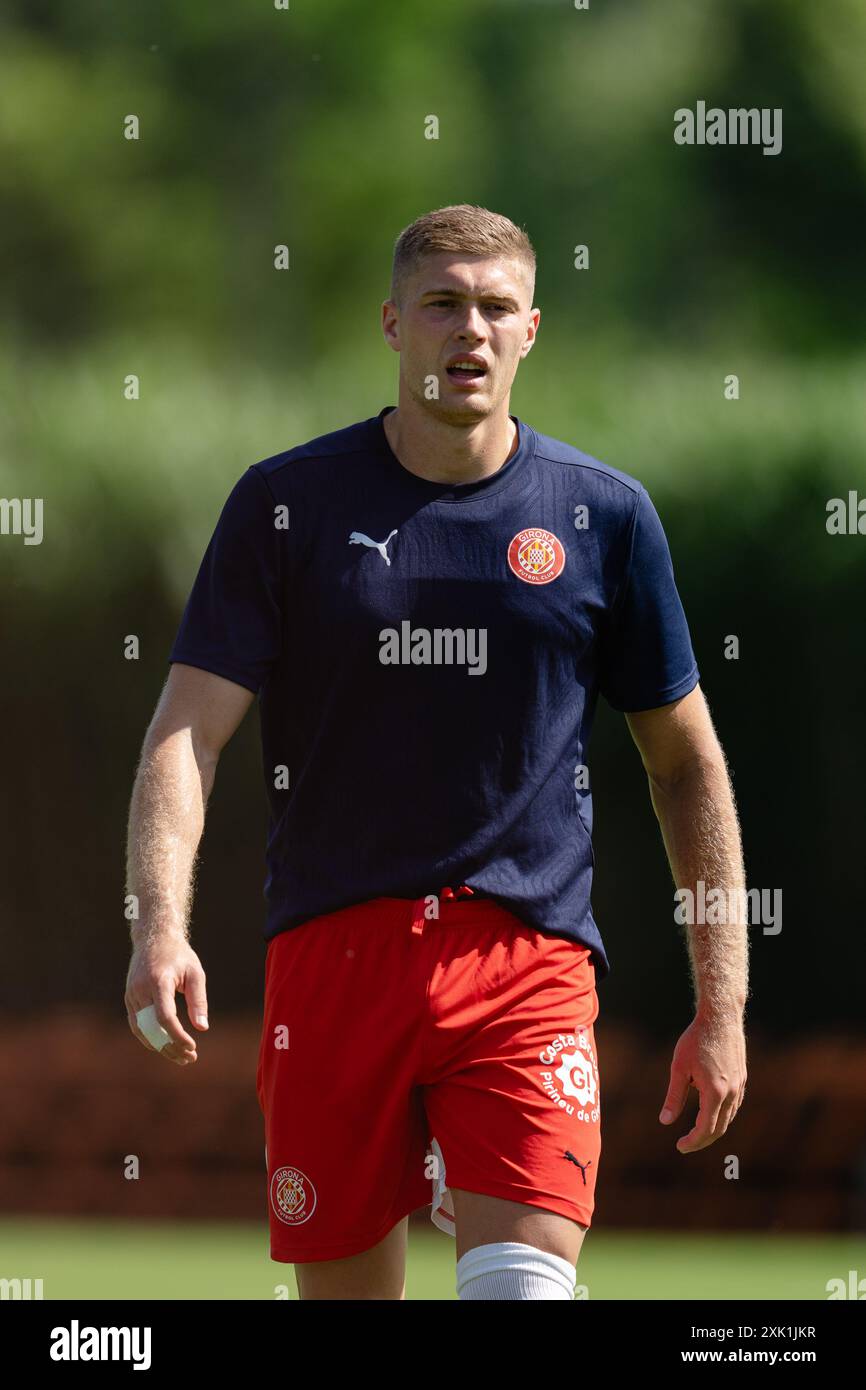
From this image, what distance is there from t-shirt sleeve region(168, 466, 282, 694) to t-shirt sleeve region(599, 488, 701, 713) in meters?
0.62

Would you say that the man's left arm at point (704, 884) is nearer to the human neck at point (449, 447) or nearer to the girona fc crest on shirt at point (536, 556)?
the girona fc crest on shirt at point (536, 556)

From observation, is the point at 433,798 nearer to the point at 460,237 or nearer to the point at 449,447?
the point at 449,447

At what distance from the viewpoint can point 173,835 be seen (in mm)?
3344

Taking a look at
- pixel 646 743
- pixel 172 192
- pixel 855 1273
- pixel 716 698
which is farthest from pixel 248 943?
pixel 646 743

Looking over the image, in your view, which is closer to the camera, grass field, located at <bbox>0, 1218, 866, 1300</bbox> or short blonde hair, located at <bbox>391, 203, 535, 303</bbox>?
short blonde hair, located at <bbox>391, 203, 535, 303</bbox>

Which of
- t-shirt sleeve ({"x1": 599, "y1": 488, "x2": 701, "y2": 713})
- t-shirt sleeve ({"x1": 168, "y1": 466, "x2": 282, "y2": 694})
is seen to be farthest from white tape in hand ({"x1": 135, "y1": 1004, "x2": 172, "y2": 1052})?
t-shirt sleeve ({"x1": 599, "y1": 488, "x2": 701, "y2": 713})

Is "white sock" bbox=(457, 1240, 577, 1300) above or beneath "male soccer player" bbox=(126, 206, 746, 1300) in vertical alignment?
beneath

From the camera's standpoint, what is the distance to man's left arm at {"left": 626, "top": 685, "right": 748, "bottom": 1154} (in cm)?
356

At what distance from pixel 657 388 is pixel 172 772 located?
19.8 ft

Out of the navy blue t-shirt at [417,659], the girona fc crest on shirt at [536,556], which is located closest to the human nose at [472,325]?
the navy blue t-shirt at [417,659]

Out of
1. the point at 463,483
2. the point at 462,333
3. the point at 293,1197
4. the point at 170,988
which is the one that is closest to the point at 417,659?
the point at 463,483

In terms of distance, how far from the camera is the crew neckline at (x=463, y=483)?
3545 millimetres

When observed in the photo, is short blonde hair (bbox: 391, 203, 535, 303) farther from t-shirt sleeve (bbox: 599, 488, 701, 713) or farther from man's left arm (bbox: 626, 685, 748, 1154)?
man's left arm (bbox: 626, 685, 748, 1154)

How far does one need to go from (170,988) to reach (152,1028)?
Answer: 0.26 ft
